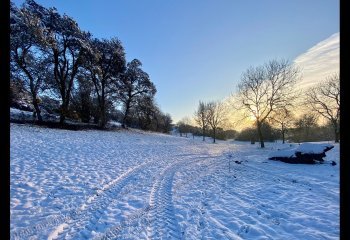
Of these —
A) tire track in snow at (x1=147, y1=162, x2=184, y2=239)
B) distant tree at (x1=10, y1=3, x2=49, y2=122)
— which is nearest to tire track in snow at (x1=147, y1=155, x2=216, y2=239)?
tire track in snow at (x1=147, y1=162, x2=184, y2=239)

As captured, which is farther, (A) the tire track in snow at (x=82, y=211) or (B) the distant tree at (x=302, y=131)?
(B) the distant tree at (x=302, y=131)

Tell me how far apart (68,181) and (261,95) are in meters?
29.3

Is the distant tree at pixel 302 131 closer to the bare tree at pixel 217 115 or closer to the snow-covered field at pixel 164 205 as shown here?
the bare tree at pixel 217 115

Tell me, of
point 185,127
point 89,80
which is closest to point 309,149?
point 89,80

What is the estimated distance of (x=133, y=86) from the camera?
36.4 meters

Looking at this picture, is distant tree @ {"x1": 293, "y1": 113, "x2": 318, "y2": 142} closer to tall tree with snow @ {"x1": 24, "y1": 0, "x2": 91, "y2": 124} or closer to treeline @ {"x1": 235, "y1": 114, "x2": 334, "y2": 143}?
treeline @ {"x1": 235, "y1": 114, "x2": 334, "y2": 143}

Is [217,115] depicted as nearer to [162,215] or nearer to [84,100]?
[84,100]

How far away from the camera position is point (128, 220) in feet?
17.1

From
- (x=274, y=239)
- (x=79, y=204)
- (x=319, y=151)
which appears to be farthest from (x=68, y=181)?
(x=319, y=151)

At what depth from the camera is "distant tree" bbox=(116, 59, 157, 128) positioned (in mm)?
35500

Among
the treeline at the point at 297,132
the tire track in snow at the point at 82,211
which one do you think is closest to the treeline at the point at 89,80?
the tire track in snow at the point at 82,211

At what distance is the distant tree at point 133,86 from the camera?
35.5 metres

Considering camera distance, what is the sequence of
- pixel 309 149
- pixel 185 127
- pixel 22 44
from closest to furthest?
1. pixel 22 44
2. pixel 309 149
3. pixel 185 127
